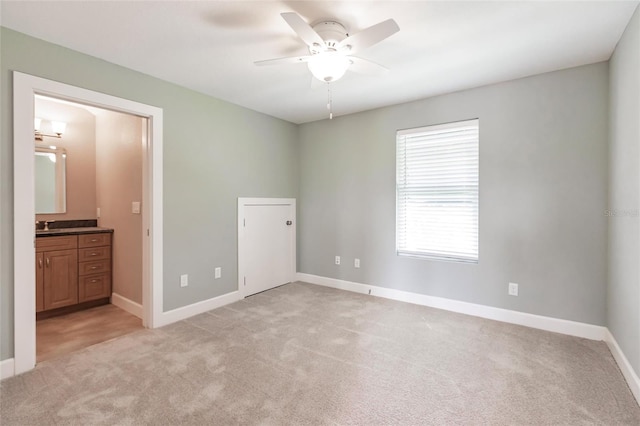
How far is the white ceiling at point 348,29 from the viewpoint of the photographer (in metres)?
1.88

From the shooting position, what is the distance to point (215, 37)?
221cm

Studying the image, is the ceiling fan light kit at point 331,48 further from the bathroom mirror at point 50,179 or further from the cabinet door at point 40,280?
the bathroom mirror at point 50,179

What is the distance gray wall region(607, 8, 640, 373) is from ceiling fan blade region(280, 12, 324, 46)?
1.99 meters

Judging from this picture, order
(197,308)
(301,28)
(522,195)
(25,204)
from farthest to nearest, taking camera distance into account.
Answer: (197,308)
(522,195)
(25,204)
(301,28)

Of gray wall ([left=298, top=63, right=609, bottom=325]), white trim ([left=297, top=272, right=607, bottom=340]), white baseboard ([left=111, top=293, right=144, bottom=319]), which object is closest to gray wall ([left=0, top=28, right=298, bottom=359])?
white baseboard ([left=111, top=293, right=144, bottom=319])

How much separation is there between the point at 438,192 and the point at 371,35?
2.17 meters

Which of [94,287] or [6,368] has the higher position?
[94,287]

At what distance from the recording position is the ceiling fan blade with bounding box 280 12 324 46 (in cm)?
160

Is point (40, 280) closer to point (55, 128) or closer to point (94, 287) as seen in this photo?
point (94, 287)

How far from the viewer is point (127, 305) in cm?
349

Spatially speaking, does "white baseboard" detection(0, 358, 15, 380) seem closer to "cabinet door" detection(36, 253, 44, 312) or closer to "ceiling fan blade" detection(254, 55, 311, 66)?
"cabinet door" detection(36, 253, 44, 312)

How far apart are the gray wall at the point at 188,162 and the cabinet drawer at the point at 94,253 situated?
4.17 ft

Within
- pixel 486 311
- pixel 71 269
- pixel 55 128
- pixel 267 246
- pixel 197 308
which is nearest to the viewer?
pixel 486 311

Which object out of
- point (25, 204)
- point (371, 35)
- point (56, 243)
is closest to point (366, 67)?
point (371, 35)
